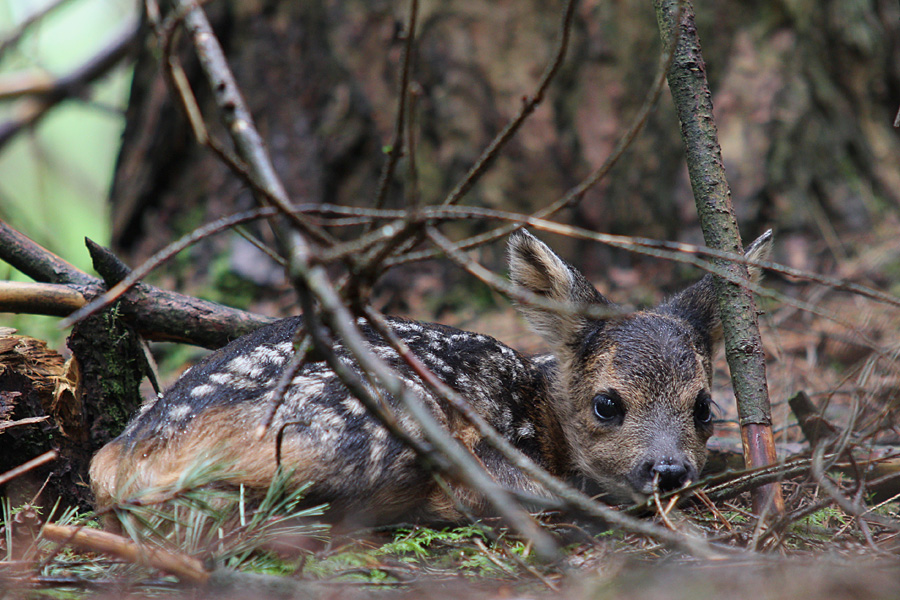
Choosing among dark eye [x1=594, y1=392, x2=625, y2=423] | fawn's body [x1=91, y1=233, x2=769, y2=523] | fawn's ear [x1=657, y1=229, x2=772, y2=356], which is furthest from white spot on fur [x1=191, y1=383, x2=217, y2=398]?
fawn's ear [x1=657, y1=229, x2=772, y2=356]

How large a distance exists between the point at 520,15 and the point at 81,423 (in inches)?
215

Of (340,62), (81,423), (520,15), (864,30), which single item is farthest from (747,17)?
(81,423)

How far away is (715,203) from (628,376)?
1.04 meters

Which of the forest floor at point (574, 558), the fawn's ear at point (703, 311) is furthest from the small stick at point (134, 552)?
the fawn's ear at point (703, 311)

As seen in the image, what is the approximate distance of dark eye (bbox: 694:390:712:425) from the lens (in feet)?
12.4

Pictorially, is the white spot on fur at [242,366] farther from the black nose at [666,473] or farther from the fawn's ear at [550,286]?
the black nose at [666,473]

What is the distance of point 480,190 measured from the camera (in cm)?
693

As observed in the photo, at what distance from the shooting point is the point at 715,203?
3254 millimetres

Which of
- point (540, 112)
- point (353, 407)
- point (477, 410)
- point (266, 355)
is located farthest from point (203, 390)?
point (540, 112)

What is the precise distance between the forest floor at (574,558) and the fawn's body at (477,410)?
0.79 ft

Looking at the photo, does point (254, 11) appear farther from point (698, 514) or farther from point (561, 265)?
point (698, 514)

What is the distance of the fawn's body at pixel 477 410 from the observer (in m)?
3.05

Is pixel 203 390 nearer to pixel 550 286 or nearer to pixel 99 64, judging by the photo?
pixel 550 286

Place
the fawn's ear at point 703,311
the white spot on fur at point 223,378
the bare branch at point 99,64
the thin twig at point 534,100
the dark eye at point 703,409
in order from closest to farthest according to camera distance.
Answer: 1. the thin twig at point 534,100
2. the white spot on fur at point 223,378
3. the dark eye at point 703,409
4. the fawn's ear at point 703,311
5. the bare branch at point 99,64
